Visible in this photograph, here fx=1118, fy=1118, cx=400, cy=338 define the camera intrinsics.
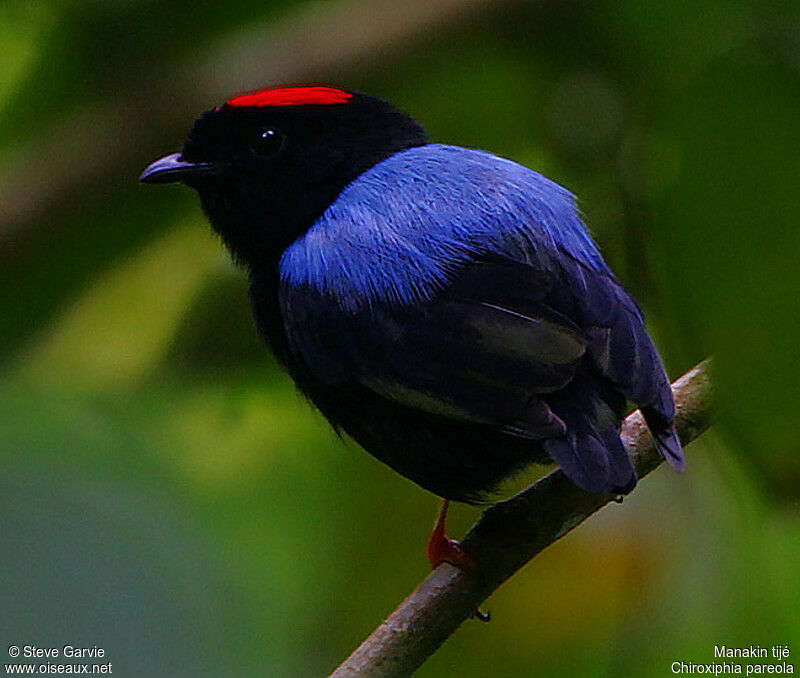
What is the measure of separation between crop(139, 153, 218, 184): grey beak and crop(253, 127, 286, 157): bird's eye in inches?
5.2

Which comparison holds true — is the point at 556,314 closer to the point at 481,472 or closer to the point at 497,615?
the point at 481,472

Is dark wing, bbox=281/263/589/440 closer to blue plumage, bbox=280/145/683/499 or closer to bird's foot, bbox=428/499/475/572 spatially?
blue plumage, bbox=280/145/683/499

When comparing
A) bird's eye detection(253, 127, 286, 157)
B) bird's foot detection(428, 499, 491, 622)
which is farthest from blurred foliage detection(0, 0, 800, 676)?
bird's eye detection(253, 127, 286, 157)

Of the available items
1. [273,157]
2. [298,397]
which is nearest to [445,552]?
[298,397]

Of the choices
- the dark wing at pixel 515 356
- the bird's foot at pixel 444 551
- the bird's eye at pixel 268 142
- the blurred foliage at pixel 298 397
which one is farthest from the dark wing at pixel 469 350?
the bird's eye at pixel 268 142

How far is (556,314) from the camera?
95.0 inches

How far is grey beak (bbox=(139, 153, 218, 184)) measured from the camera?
2.97 metres

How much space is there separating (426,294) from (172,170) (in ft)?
3.09

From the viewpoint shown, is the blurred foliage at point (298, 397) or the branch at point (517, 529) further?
the branch at point (517, 529)

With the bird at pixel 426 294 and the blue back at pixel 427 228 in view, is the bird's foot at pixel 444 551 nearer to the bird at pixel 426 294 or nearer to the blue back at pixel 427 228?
the bird at pixel 426 294

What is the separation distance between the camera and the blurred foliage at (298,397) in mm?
1592

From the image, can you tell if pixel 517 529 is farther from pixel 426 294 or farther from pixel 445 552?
pixel 426 294

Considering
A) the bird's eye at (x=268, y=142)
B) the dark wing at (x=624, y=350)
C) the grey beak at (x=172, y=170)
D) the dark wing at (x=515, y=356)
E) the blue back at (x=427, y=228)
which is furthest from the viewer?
the bird's eye at (x=268, y=142)

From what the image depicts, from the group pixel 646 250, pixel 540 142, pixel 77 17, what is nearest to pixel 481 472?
pixel 646 250
